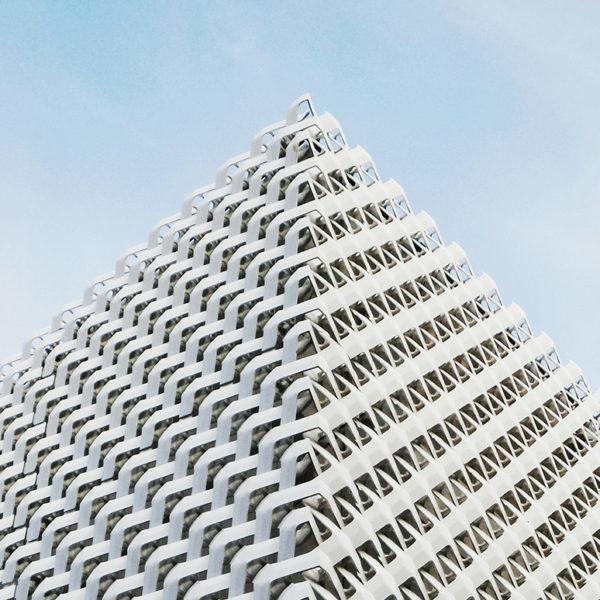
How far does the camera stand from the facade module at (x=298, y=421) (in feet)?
160

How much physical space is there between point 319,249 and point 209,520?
1649cm

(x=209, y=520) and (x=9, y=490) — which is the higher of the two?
(x=9, y=490)

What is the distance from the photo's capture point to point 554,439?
66.6 m

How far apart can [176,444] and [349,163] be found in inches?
871

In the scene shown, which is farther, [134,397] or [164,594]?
[134,397]

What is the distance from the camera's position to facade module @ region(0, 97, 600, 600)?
1923 inches

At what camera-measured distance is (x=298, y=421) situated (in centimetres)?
4919

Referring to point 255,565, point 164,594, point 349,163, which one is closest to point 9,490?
point 164,594

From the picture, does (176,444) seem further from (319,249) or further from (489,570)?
(489,570)

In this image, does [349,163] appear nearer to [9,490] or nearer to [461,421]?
[461,421]

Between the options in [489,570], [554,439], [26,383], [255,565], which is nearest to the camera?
[255,565]

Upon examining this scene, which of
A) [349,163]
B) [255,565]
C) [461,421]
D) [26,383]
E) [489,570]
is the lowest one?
[489,570]

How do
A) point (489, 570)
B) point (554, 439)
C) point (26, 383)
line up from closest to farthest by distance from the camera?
point (489, 570) < point (554, 439) < point (26, 383)

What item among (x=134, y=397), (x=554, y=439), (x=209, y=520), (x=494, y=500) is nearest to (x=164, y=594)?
(x=209, y=520)
